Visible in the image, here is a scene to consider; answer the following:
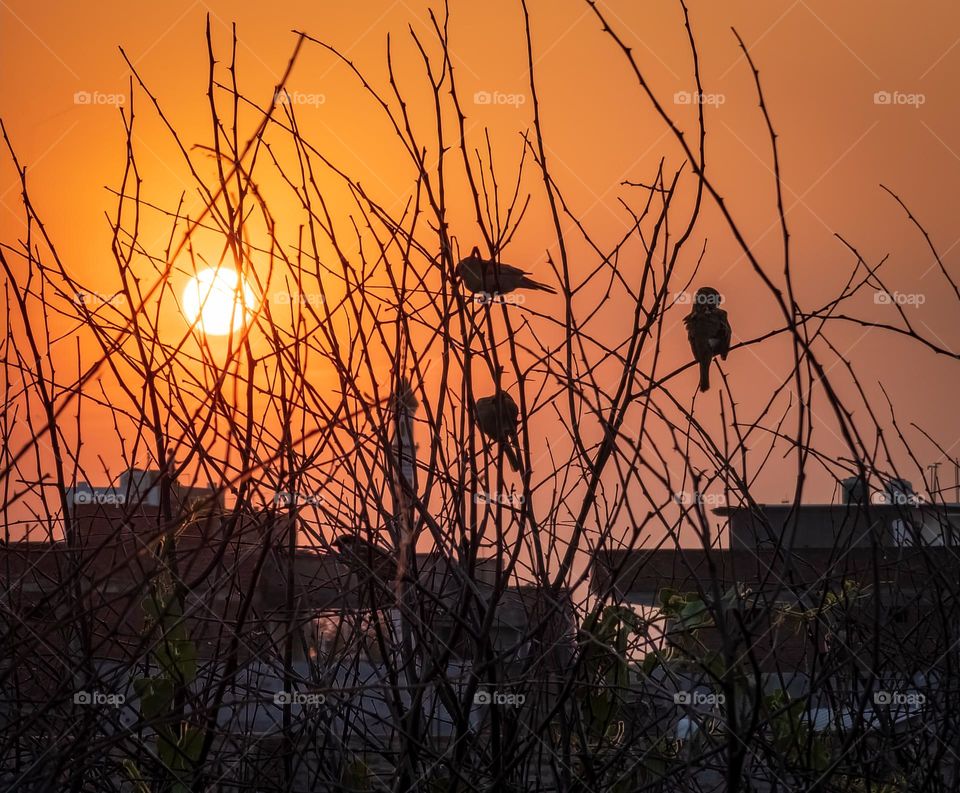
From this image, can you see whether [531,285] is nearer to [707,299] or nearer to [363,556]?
[707,299]

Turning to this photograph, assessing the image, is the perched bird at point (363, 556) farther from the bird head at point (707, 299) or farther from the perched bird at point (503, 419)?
the bird head at point (707, 299)

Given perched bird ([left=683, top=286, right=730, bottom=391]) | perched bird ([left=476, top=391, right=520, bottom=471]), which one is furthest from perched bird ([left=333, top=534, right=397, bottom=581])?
perched bird ([left=683, top=286, right=730, bottom=391])

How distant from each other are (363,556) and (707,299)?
1579mm

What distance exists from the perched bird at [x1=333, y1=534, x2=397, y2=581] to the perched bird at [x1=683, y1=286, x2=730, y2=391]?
3.61 feet

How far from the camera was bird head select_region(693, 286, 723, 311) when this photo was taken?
2991 mm

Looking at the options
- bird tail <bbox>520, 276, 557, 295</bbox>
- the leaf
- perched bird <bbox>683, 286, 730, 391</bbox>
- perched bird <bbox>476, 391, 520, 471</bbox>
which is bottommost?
the leaf

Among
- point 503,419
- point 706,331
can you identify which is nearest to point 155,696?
point 503,419

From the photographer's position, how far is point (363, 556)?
1.99 meters

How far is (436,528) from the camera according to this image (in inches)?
67.5

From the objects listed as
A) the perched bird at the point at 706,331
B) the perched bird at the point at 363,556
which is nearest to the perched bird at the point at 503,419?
the perched bird at the point at 363,556

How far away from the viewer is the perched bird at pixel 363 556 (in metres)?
1.72

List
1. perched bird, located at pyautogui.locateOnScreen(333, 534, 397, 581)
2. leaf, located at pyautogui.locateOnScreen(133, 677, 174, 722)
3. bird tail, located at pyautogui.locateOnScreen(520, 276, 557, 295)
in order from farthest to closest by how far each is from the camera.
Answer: bird tail, located at pyautogui.locateOnScreen(520, 276, 557, 295)
leaf, located at pyautogui.locateOnScreen(133, 677, 174, 722)
perched bird, located at pyautogui.locateOnScreen(333, 534, 397, 581)

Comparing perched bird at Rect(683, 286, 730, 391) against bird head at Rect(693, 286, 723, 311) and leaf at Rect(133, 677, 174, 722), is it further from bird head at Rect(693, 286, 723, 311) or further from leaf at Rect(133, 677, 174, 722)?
leaf at Rect(133, 677, 174, 722)

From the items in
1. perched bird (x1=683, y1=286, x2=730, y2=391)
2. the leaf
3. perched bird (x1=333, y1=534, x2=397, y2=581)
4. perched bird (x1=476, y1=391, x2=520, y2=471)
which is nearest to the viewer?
perched bird (x1=333, y1=534, x2=397, y2=581)
